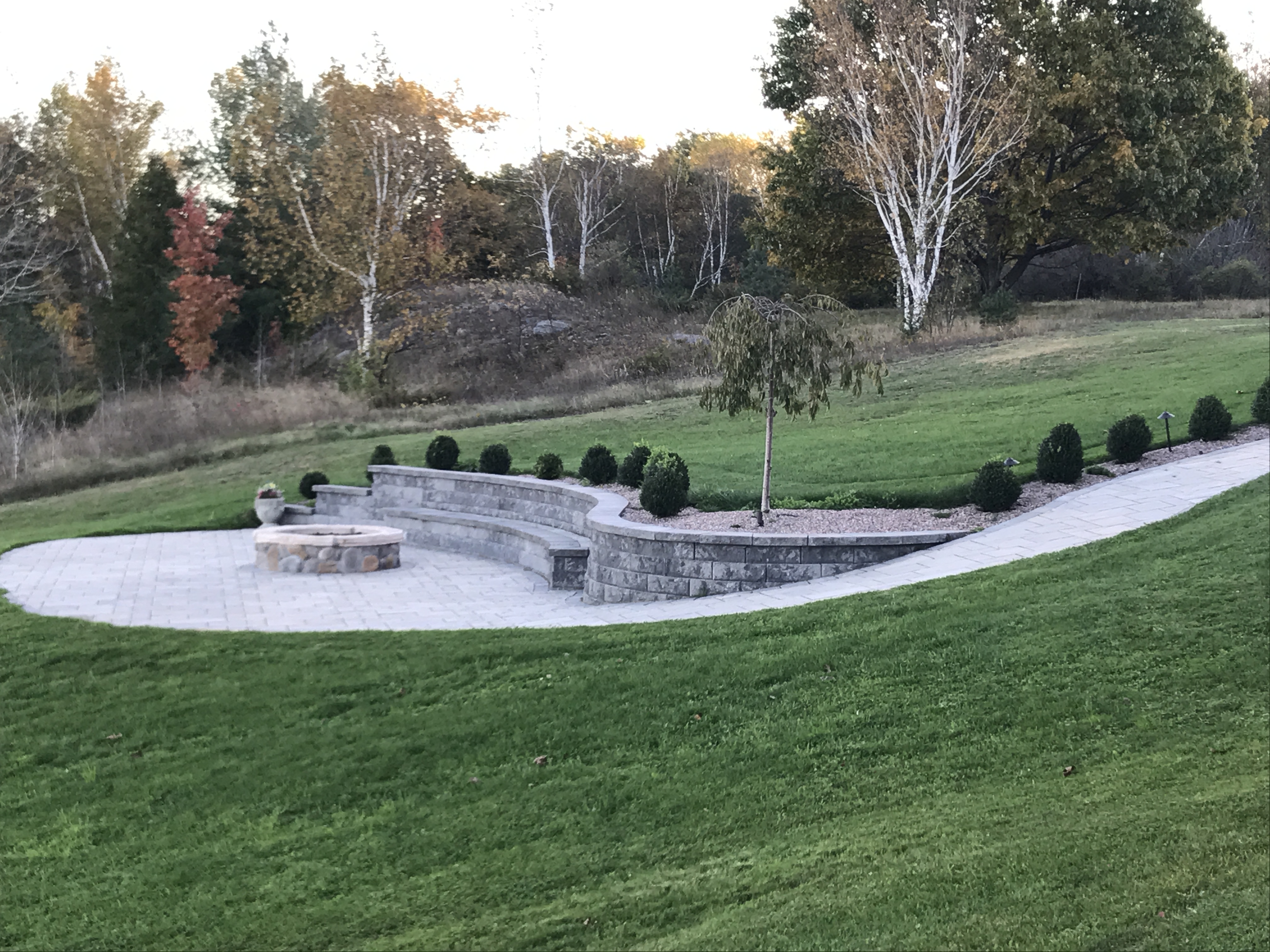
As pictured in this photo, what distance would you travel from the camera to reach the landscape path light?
34.2 feet

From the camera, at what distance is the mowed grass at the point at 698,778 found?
3.56 metres

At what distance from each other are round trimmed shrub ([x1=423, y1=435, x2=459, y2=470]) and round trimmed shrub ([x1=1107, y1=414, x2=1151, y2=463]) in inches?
346

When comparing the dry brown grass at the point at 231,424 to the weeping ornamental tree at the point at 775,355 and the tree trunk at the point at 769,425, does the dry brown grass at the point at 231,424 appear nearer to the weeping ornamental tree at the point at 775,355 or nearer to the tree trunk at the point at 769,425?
the tree trunk at the point at 769,425

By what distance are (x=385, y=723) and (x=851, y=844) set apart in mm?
2935

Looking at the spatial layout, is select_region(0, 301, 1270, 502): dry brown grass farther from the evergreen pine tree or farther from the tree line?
the evergreen pine tree

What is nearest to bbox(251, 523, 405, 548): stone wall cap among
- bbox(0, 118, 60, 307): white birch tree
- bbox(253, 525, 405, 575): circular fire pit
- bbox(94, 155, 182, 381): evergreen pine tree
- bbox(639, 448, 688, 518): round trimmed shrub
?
bbox(253, 525, 405, 575): circular fire pit

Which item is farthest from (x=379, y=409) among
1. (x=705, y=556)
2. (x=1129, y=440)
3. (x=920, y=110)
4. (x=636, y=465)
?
(x=1129, y=440)

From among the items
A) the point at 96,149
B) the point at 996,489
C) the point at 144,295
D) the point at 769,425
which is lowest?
the point at 996,489

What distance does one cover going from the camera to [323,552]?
36.2ft

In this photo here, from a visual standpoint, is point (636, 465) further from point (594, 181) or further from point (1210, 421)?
point (594, 181)

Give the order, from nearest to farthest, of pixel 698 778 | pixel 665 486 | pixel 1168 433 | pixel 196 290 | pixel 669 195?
pixel 698 778 < pixel 665 486 < pixel 1168 433 < pixel 196 290 < pixel 669 195

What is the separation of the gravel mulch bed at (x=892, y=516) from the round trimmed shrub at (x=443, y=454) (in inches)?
188

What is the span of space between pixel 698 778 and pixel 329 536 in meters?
7.47

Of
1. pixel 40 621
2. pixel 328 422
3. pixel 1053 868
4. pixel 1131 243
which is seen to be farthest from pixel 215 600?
pixel 1131 243
